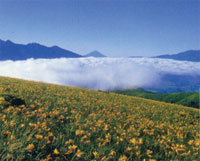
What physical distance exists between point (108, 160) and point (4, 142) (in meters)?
2.15

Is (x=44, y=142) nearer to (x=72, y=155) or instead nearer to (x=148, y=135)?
(x=72, y=155)

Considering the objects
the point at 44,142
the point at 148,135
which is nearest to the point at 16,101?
the point at 44,142

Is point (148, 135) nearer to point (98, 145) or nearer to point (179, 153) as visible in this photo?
point (179, 153)

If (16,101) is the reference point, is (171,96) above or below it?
below

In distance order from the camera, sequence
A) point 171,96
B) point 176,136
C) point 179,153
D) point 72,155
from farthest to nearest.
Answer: point 171,96
point 176,136
point 179,153
point 72,155

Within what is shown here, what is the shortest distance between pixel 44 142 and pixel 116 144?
198 cm

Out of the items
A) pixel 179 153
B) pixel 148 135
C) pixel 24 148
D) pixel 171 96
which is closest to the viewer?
pixel 24 148

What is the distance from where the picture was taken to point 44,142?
352 cm

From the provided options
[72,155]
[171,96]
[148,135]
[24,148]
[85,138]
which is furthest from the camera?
[171,96]

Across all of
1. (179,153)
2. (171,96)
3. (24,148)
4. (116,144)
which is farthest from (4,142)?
(171,96)

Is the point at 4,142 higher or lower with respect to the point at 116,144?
higher

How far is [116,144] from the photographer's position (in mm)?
4438

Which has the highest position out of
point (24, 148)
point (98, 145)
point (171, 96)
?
point (24, 148)

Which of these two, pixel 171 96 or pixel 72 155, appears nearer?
pixel 72 155
